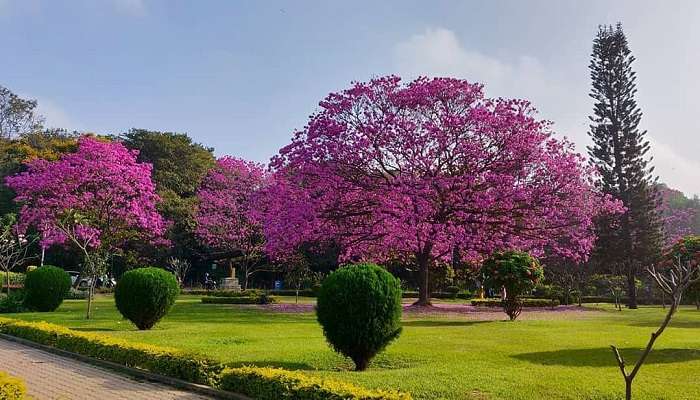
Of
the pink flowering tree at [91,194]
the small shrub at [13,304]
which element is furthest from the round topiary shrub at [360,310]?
the pink flowering tree at [91,194]

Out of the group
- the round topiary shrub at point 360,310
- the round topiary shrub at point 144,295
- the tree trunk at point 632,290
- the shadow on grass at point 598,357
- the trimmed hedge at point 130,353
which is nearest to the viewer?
the trimmed hedge at point 130,353

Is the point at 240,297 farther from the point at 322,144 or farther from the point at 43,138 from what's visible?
the point at 43,138

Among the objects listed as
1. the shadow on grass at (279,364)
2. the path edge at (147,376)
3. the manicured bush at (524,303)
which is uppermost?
the manicured bush at (524,303)

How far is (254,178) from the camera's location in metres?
39.9

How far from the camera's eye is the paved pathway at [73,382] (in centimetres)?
749

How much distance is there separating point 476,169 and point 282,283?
26.5 m

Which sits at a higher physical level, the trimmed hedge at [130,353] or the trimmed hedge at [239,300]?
the trimmed hedge at [239,300]

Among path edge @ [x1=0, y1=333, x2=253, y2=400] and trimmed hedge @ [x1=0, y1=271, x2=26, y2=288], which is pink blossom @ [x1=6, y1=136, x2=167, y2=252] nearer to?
trimmed hedge @ [x1=0, y1=271, x2=26, y2=288]

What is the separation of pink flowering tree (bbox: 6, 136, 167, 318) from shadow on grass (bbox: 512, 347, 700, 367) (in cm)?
1945

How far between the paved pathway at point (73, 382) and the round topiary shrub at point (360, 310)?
2.18 metres

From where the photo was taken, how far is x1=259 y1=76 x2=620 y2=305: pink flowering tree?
21531 mm

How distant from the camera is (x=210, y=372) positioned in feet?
26.2

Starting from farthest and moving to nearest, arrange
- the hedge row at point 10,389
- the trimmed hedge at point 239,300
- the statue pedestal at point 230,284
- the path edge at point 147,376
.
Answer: the statue pedestal at point 230,284 < the trimmed hedge at point 239,300 < the path edge at point 147,376 < the hedge row at point 10,389

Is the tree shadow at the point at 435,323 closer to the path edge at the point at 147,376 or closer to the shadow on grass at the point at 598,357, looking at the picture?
the shadow on grass at the point at 598,357
